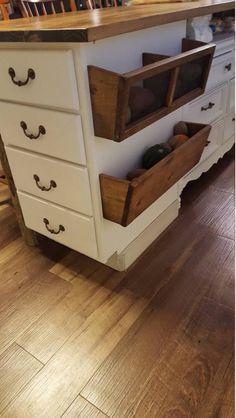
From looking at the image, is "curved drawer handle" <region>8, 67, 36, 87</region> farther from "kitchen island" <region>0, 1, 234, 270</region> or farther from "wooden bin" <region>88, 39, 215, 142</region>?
"wooden bin" <region>88, 39, 215, 142</region>

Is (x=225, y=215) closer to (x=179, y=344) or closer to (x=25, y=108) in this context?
(x=179, y=344)

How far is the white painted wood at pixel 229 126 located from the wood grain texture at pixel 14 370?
58.4 inches

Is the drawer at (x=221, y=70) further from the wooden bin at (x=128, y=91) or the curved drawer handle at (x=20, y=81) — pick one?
the curved drawer handle at (x=20, y=81)

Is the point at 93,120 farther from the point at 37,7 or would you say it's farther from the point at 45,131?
the point at 37,7

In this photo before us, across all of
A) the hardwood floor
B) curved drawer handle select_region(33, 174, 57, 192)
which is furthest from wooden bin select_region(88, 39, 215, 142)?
the hardwood floor

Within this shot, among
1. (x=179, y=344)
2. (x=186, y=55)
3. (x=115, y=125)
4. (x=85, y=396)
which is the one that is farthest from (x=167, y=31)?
(x=85, y=396)

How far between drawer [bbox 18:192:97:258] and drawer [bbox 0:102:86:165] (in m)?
0.21

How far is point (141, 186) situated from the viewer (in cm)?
90

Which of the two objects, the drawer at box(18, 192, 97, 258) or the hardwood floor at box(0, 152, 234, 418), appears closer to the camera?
the hardwood floor at box(0, 152, 234, 418)

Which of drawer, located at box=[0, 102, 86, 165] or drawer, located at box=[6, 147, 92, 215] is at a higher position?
drawer, located at box=[0, 102, 86, 165]

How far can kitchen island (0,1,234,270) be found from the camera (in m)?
0.77

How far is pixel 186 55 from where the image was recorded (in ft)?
3.00

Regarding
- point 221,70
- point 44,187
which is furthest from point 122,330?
point 221,70

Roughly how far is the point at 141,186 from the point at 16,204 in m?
0.62
